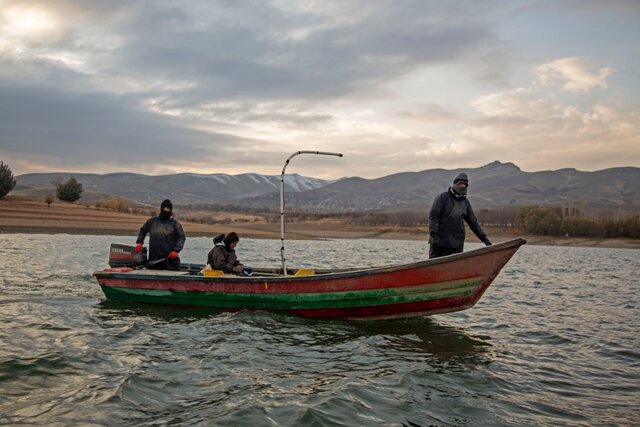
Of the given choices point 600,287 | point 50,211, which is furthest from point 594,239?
point 50,211

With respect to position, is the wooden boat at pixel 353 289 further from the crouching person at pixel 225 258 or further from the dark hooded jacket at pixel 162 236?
the dark hooded jacket at pixel 162 236

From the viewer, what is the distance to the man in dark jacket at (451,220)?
11227 mm

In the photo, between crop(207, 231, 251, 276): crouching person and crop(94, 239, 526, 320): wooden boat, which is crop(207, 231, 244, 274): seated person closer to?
crop(207, 231, 251, 276): crouching person

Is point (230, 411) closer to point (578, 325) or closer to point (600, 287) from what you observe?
point (578, 325)

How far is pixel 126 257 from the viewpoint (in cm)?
1505

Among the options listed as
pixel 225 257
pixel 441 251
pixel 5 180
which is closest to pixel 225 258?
pixel 225 257

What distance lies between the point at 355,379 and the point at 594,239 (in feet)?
299

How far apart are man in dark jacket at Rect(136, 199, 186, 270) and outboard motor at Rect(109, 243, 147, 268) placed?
1.24ft

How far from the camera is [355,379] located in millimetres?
8172

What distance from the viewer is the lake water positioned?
667cm

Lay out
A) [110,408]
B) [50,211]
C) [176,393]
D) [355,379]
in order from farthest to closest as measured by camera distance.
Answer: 1. [50,211]
2. [355,379]
3. [176,393]
4. [110,408]

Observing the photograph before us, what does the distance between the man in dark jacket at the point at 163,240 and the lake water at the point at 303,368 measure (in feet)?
4.80

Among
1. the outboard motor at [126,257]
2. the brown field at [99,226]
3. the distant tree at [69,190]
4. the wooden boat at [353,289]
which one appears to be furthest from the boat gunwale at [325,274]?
the distant tree at [69,190]

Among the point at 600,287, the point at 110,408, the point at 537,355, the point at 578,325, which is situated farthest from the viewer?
the point at 600,287
